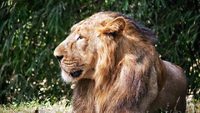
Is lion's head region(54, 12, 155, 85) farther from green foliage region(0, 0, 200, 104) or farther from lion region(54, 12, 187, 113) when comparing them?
green foliage region(0, 0, 200, 104)

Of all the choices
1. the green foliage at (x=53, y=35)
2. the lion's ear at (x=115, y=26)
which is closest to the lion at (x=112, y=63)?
the lion's ear at (x=115, y=26)

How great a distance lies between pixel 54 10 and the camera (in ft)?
27.5

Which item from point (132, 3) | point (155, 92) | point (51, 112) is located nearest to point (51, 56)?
point (132, 3)

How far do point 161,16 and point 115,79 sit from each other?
2987 millimetres

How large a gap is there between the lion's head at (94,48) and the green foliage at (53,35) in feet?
7.54

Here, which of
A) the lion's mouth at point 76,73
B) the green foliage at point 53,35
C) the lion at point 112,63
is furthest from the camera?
the green foliage at point 53,35

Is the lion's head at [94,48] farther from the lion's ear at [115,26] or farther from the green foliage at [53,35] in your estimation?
the green foliage at [53,35]

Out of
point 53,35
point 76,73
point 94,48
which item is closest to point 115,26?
point 94,48

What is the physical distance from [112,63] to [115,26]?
0.28 metres

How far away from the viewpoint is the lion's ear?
539cm

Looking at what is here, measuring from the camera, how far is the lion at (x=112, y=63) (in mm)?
5340

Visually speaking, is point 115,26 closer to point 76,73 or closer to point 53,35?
point 76,73

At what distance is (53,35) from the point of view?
28.2 ft

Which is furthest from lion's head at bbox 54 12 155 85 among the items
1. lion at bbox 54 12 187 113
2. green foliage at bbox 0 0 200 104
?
green foliage at bbox 0 0 200 104
